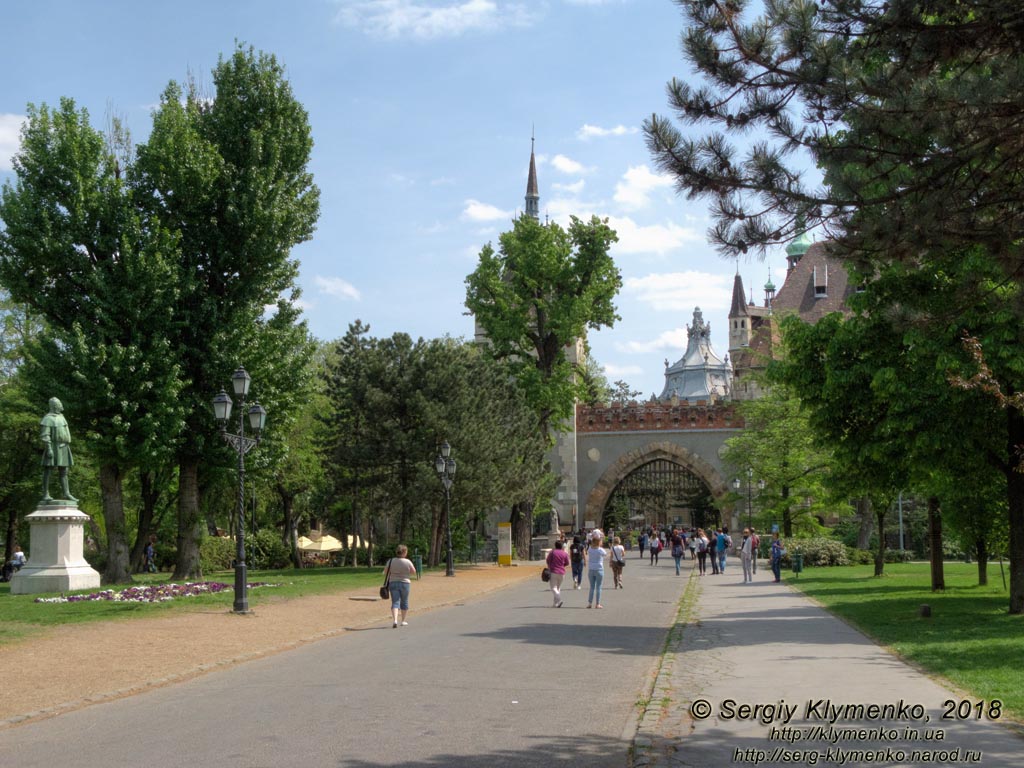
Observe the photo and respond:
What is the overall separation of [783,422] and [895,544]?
1665 centimetres

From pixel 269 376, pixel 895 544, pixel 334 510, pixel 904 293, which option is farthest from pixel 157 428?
pixel 895 544

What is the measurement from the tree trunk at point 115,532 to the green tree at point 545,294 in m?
19.5

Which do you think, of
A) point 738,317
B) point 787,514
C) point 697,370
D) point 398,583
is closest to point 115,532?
point 398,583

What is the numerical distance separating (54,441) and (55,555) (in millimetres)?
2767

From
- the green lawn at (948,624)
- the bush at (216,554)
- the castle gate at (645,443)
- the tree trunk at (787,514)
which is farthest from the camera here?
the castle gate at (645,443)

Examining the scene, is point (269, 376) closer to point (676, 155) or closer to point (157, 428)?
point (157, 428)

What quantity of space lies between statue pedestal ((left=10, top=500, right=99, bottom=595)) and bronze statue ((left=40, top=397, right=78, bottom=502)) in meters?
0.51

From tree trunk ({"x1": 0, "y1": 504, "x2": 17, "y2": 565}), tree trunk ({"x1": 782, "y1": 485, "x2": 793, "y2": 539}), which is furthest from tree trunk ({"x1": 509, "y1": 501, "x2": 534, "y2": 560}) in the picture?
tree trunk ({"x1": 0, "y1": 504, "x2": 17, "y2": 565})

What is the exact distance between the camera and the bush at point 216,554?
133ft

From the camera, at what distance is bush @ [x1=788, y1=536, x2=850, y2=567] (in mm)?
40562

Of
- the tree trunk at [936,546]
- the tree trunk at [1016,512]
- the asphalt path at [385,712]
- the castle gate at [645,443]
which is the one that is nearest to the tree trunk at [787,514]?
the castle gate at [645,443]

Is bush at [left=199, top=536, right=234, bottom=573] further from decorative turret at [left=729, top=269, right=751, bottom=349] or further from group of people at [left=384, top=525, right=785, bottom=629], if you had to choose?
decorative turret at [left=729, top=269, right=751, bottom=349]

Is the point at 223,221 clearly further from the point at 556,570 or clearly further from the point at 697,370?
the point at 697,370

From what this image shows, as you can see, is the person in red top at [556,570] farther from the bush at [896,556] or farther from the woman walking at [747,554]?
the bush at [896,556]
